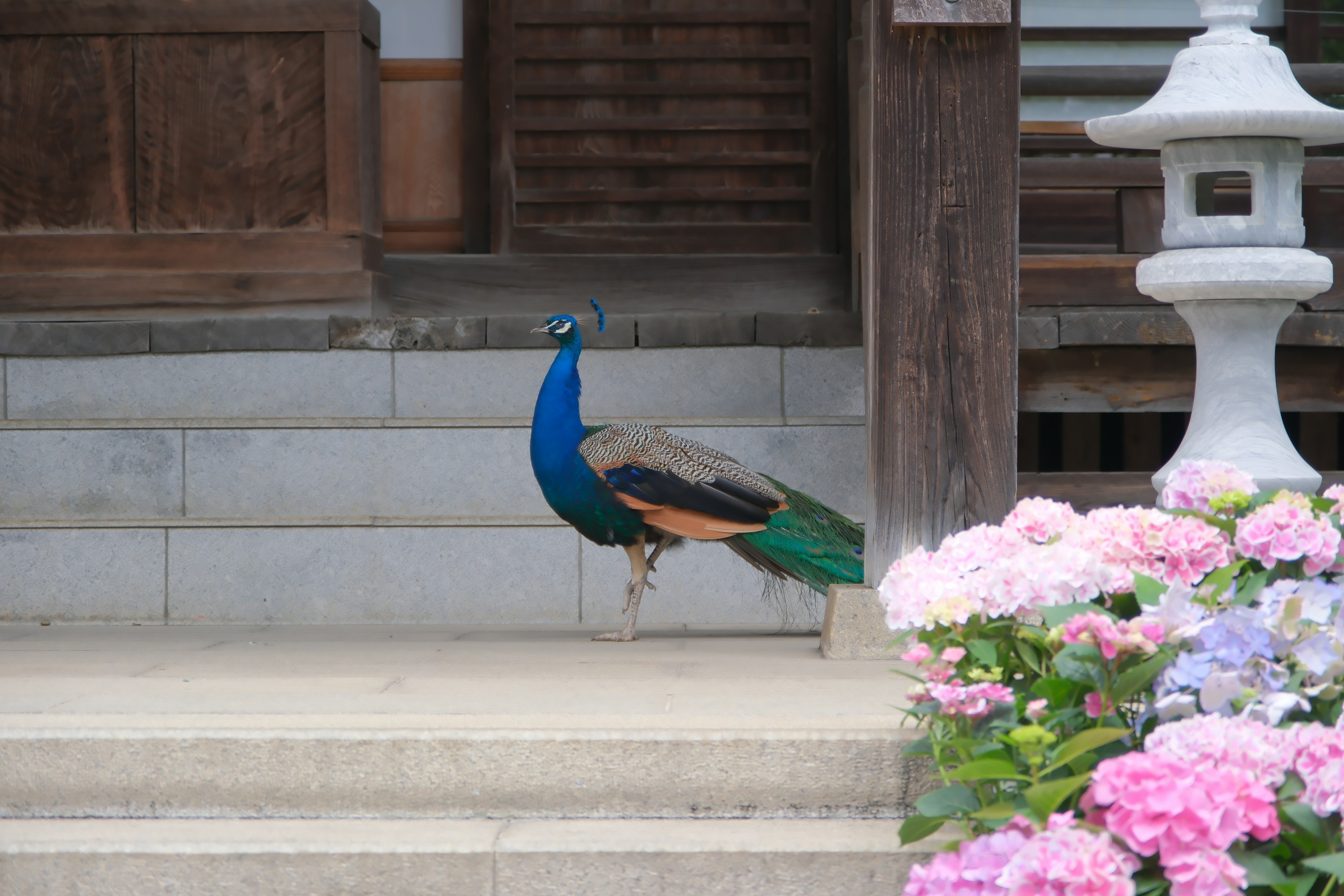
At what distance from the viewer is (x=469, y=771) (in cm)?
268

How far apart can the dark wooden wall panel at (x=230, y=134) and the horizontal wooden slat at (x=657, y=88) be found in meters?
1.06

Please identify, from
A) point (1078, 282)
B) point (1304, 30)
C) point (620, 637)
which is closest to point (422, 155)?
point (620, 637)

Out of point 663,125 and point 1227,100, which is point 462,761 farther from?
point 663,125

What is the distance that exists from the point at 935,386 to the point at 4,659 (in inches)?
119

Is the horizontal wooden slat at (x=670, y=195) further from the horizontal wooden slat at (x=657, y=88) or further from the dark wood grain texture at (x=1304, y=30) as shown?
the dark wood grain texture at (x=1304, y=30)

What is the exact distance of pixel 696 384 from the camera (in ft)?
17.1

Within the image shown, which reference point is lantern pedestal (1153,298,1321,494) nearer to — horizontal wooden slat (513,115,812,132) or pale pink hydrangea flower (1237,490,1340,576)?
pale pink hydrangea flower (1237,490,1340,576)

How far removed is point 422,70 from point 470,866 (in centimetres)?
452

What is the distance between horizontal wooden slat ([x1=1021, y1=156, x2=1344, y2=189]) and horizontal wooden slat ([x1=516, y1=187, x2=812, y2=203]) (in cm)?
121

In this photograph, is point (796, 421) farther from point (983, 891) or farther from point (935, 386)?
point (983, 891)

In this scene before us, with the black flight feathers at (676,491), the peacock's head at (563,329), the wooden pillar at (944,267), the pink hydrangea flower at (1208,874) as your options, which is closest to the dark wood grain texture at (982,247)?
the wooden pillar at (944,267)

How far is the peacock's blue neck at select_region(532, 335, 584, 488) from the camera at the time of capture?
4.15m

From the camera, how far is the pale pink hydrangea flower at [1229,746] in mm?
1931

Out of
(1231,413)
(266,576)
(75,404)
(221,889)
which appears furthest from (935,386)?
(75,404)
